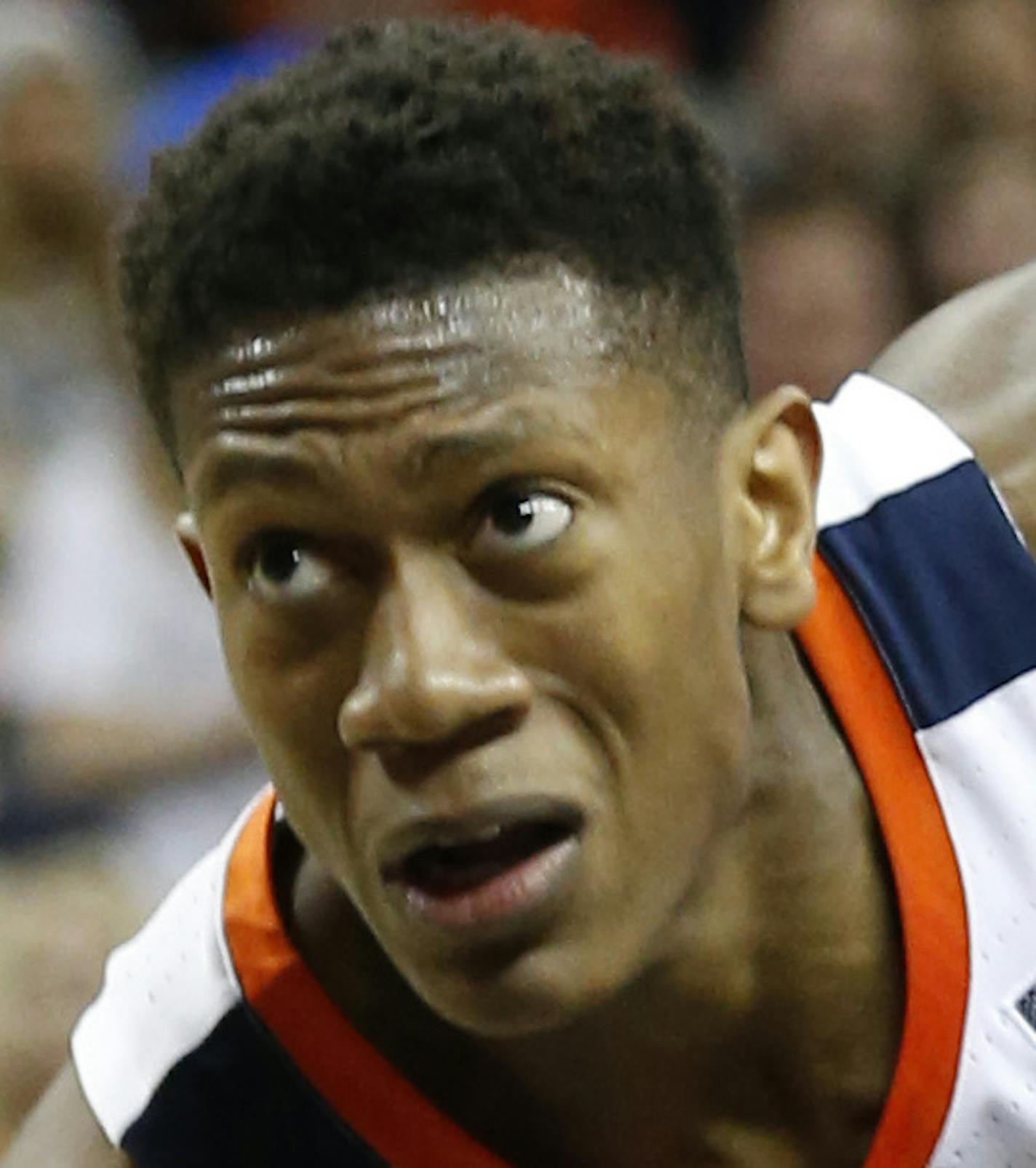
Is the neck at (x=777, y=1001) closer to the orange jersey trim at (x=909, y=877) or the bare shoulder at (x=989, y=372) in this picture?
the orange jersey trim at (x=909, y=877)

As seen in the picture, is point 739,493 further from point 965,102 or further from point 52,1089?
point 965,102

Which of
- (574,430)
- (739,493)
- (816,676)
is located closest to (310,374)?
(574,430)

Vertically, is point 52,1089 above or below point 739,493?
below

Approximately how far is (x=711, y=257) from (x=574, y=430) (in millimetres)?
136

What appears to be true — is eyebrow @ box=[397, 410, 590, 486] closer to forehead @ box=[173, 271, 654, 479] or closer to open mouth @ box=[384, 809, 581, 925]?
forehead @ box=[173, 271, 654, 479]

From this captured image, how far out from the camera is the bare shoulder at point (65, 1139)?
128 centimetres

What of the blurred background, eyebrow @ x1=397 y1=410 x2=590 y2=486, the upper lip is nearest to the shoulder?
the upper lip

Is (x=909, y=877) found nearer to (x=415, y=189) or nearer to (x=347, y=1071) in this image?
(x=347, y=1071)

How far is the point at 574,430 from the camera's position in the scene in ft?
3.42

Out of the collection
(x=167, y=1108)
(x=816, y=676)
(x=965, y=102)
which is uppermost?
(x=965, y=102)

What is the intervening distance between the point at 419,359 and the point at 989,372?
566 mm

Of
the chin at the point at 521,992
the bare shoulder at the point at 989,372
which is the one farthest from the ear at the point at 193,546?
the bare shoulder at the point at 989,372

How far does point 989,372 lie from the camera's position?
1478mm

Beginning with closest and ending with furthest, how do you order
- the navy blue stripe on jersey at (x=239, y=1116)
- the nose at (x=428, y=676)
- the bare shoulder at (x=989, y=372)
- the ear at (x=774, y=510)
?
the nose at (x=428, y=676) → the ear at (x=774, y=510) → the navy blue stripe on jersey at (x=239, y=1116) → the bare shoulder at (x=989, y=372)
